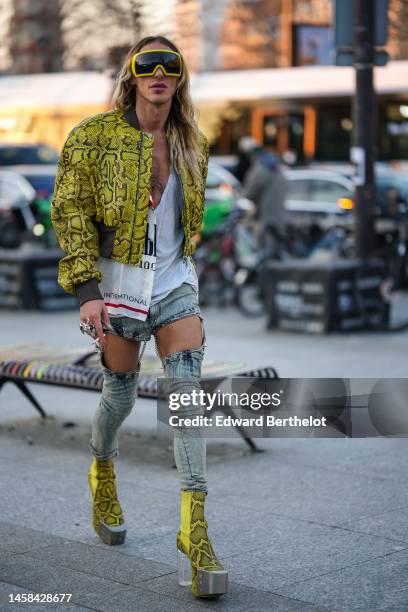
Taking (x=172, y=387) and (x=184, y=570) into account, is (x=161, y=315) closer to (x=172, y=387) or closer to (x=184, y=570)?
(x=172, y=387)

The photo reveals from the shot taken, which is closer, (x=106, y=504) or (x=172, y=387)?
(x=172, y=387)

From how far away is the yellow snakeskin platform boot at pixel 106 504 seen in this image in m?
4.89

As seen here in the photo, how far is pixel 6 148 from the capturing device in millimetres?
25828

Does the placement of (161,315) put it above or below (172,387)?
above

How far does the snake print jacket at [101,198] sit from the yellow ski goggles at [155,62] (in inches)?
8.0

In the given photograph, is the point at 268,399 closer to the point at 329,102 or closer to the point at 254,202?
the point at 254,202

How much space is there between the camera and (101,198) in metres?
4.48

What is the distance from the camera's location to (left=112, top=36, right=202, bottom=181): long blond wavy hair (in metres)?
4.59

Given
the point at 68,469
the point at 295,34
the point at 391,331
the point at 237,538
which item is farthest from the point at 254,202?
the point at 295,34

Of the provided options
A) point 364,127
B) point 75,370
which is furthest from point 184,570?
point 364,127

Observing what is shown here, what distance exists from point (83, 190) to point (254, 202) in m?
12.0

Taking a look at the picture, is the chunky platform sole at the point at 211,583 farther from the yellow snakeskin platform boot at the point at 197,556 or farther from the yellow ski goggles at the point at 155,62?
the yellow ski goggles at the point at 155,62

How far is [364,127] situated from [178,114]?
7.66m

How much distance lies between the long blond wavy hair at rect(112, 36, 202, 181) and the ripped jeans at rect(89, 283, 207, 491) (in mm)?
452
